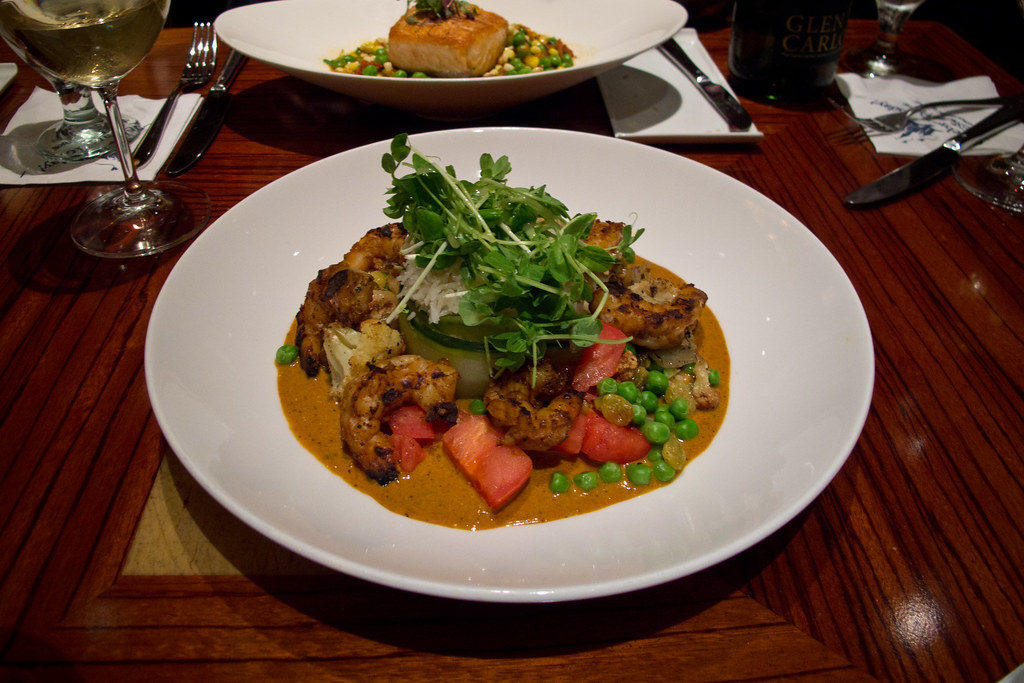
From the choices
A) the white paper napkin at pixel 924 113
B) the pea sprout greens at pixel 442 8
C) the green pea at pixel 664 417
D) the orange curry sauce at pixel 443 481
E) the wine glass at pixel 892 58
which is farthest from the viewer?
the wine glass at pixel 892 58

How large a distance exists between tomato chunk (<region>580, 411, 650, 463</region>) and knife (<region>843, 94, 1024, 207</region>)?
2568 millimetres

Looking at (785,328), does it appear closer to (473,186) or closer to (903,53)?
(473,186)

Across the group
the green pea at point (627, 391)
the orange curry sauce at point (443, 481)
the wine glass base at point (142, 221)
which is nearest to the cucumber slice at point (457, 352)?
the orange curry sauce at point (443, 481)

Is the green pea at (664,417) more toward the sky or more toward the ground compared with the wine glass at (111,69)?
more toward the ground

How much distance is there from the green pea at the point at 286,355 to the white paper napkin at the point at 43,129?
208 cm

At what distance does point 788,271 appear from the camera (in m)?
3.14

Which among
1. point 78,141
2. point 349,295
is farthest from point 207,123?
point 349,295

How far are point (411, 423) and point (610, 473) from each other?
2.88ft

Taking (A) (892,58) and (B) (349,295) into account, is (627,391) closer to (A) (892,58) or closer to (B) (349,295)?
(B) (349,295)

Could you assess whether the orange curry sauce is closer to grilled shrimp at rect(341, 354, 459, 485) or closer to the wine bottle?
grilled shrimp at rect(341, 354, 459, 485)

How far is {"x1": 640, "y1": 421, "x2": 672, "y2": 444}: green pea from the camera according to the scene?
2.69 meters

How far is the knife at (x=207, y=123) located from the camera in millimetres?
4324

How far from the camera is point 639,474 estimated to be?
2.54m

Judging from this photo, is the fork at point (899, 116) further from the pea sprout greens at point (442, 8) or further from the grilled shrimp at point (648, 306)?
the pea sprout greens at point (442, 8)
